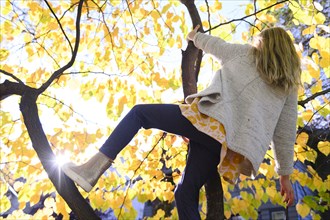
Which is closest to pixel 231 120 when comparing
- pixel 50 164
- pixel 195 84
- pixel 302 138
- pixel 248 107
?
pixel 248 107

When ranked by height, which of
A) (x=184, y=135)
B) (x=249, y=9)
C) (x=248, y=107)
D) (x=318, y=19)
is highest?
(x=249, y=9)

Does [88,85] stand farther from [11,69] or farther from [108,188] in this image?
[108,188]

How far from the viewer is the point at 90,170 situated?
67.9 inches

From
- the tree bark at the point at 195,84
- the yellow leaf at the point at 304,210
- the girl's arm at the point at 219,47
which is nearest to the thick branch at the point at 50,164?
the tree bark at the point at 195,84

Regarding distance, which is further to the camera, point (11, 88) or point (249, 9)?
point (249, 9)

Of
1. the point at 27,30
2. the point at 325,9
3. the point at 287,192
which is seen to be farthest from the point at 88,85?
the point at 325,9

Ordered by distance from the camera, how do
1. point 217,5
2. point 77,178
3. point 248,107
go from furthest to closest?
point 217,5 < point 248,107 < point 77,178

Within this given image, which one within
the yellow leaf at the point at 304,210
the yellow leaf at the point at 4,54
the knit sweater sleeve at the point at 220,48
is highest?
the yellow leaf at the point at 4,54

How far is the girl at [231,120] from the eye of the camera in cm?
175

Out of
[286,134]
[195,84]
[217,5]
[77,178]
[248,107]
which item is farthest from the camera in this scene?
[217,5]

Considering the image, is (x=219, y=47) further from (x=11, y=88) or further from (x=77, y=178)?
(x=11, y=88)

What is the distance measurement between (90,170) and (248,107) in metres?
→ 0.84

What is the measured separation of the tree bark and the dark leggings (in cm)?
15

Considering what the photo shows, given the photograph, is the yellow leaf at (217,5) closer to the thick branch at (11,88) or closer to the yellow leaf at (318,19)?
the yellow leaf at (318,19)
